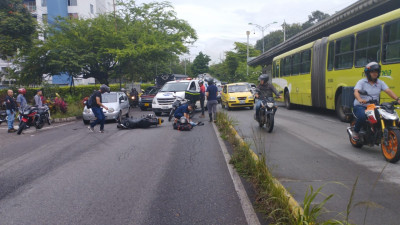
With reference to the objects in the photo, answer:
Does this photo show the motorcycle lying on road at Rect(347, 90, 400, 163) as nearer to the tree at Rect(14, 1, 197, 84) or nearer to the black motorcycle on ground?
the black motorcycle on ground

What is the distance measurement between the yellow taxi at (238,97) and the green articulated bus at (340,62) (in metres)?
2.24

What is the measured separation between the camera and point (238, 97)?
20172mm

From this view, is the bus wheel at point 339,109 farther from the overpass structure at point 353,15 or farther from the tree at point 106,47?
the tree at point 106,47

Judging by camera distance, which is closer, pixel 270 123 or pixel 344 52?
pixel 270 123

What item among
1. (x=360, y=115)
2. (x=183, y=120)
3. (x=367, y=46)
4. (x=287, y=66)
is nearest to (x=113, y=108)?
(x=183, y=120)

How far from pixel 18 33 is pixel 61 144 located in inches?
579

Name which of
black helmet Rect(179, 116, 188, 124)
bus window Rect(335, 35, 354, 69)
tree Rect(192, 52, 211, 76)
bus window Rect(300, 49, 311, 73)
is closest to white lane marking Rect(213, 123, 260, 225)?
black helmet Rect(179, 116, 188, 124)

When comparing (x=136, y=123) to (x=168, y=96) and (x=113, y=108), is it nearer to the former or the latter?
(x=113, y=108)

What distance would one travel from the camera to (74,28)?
25797mm

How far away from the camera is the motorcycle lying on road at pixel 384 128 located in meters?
6.05

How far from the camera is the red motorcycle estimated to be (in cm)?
1326

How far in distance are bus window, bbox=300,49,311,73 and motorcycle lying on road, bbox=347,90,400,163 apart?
9.76 m

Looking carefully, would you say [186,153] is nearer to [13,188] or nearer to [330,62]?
[13,188]

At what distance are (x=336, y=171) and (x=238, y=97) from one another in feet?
47.4
